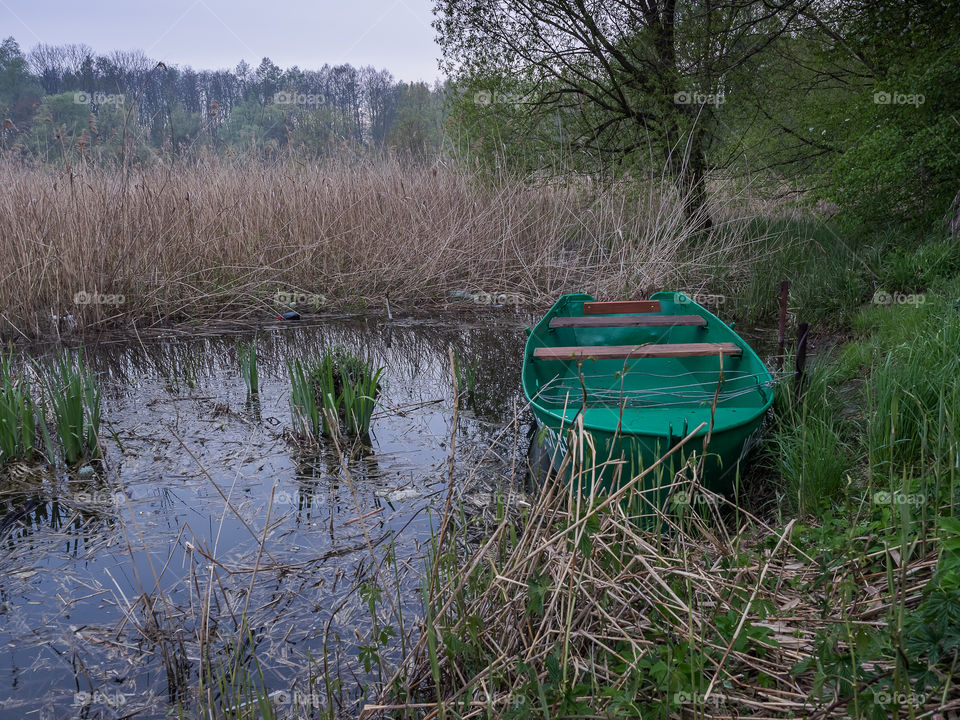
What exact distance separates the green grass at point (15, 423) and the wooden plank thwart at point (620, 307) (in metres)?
3.60

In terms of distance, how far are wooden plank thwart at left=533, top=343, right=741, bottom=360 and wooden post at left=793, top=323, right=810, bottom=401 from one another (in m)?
0.39

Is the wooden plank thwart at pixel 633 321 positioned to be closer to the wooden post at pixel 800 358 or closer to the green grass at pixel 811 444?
the green grass at pixel 811 444

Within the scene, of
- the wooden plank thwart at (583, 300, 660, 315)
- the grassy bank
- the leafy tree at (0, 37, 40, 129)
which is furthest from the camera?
the leafy tree at (0, 37, 40, 129)

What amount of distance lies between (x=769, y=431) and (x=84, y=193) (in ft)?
21.6

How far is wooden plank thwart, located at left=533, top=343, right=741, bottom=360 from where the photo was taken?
4066 millimetres

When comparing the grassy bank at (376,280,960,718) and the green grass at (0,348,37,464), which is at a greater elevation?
the green grass at (0,348,37,464)

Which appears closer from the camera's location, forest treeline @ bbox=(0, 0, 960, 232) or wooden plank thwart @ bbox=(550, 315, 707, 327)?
wooden plank thwart @ bbox=(550, 315, 707, 327)

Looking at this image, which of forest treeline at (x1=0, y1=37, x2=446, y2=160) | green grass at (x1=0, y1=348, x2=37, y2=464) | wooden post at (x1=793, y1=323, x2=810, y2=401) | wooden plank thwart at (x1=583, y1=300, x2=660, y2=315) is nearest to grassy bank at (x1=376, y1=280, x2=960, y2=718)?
wooden post at (x1=793, y1=323, x2=810, y2=401)

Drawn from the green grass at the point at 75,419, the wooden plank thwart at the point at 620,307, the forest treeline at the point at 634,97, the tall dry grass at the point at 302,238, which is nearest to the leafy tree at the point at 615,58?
the forest treeline at the point at 634,97

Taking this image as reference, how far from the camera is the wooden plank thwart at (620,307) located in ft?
17.5

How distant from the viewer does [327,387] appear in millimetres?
4395

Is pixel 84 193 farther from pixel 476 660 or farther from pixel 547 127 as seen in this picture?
pixel 476 660

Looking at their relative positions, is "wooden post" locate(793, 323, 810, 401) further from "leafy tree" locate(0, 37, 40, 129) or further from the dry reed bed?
"leafy tree" locate(0, 37, 40, 129)

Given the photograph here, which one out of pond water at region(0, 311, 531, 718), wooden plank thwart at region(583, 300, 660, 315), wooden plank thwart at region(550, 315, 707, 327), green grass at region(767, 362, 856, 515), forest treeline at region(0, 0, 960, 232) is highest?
forest treeline at region(0, 0, 960, 232)
